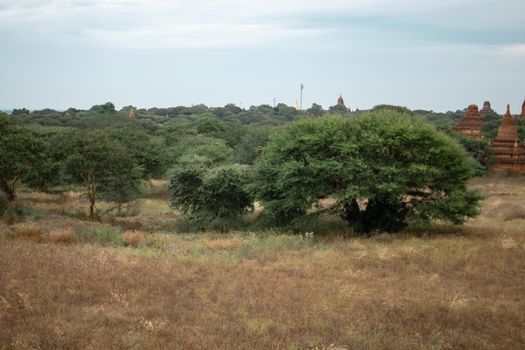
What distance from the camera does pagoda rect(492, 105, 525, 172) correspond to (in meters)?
61.2

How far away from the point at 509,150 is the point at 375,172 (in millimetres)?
45002

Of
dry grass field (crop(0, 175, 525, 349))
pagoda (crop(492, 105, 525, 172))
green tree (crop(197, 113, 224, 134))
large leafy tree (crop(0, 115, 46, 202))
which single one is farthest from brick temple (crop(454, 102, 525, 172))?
large leafy tree (crop(0, 115, 46, 202))

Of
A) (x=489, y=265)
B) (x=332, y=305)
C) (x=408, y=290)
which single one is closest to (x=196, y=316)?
(x=332, y=305)

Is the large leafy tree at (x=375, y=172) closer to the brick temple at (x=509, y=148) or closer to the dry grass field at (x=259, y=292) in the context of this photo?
the dry grass field at (x=259, y=292)

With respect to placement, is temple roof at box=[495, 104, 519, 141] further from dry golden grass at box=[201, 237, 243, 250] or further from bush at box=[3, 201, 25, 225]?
bush at box=[3, 201, 25, 225]

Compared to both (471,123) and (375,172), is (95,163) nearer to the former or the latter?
(375,172)

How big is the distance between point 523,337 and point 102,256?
37.5ft

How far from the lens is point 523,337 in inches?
398

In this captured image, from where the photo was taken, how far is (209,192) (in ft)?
98.0

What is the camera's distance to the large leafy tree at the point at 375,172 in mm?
23203

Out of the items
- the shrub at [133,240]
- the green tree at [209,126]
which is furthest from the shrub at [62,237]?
the green tree at [209,126]

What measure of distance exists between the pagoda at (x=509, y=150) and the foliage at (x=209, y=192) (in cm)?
4249

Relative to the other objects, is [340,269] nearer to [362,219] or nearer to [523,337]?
[523,337]

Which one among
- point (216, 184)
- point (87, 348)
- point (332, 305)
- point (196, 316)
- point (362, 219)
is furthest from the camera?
point (216, 184)
